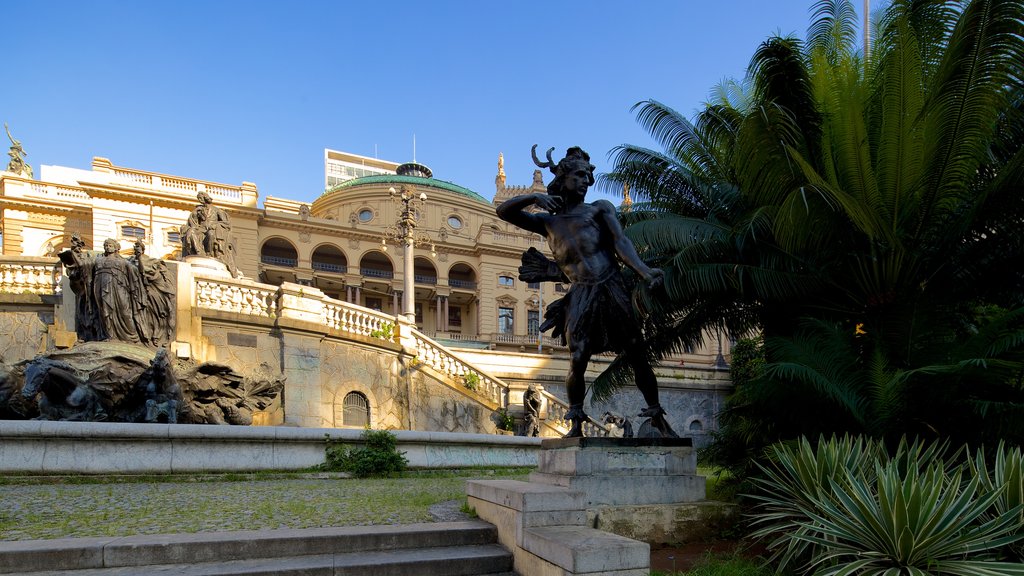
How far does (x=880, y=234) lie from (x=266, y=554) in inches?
257

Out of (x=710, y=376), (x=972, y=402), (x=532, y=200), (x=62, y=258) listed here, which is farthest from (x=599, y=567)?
(x=710, y=376)

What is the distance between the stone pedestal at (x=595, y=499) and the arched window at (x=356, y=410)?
444 inches

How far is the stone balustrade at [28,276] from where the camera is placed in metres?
13.9

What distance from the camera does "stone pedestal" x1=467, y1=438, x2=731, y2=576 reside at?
152 inches

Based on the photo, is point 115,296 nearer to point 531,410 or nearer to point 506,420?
point 506,420

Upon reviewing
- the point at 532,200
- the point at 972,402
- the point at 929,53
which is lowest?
the point at 972,402

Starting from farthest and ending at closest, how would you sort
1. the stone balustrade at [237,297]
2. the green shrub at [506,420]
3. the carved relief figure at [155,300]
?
the green shrub at [506,420], the stone balustrade at [237,297], the carved relief figure at [155,300]

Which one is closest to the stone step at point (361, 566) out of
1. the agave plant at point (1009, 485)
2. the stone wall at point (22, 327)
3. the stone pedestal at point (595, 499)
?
the stone pedestal at point (595, 499)

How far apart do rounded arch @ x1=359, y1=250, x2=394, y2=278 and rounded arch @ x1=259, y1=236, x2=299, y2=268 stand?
5226 millimetres

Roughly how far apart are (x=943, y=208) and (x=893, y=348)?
5.58 ft

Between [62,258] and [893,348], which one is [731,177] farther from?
[62,258]

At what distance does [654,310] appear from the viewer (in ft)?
24.8

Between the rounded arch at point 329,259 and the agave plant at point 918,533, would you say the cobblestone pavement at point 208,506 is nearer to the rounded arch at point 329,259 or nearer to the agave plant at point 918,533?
the agave plant at point 918,533

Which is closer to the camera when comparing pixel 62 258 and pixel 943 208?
pixel 943 208
